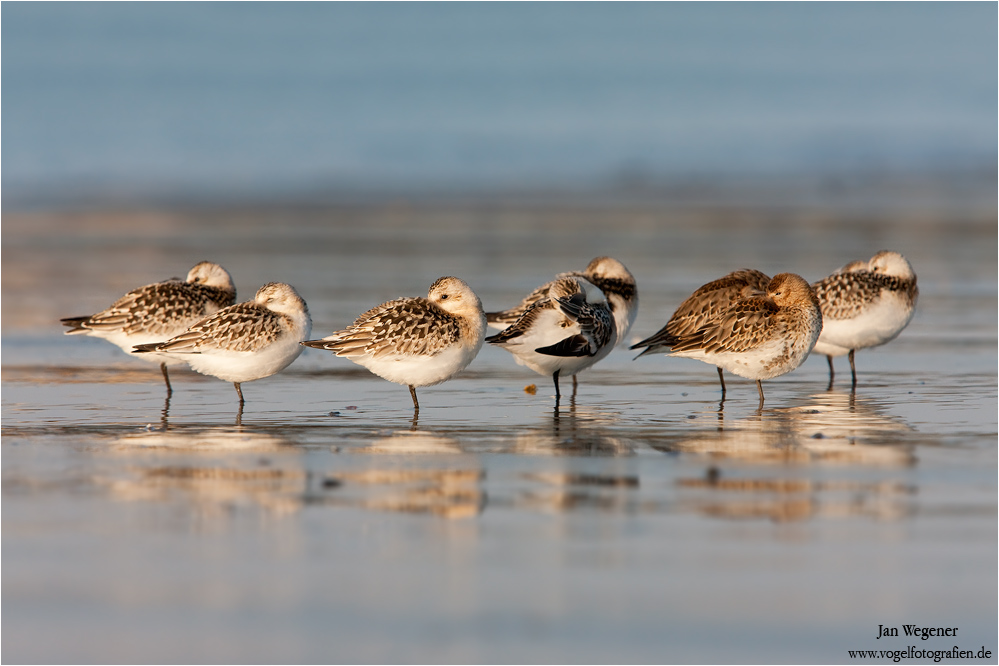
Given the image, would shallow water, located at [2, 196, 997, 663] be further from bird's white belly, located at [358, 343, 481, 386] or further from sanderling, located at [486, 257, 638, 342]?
sanderling, located at [486, 257, 638, 342]

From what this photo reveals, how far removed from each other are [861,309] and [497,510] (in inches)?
233

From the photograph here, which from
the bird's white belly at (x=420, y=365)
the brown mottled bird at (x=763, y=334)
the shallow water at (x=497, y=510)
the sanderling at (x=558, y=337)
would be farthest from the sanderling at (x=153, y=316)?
the brown mottled bird at (x=763, y=334)

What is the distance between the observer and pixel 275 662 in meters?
5.14

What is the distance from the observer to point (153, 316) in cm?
1134

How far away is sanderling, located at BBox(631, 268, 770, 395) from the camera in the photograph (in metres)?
11.1

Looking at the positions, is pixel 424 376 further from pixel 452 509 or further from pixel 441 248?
pixel 441 248

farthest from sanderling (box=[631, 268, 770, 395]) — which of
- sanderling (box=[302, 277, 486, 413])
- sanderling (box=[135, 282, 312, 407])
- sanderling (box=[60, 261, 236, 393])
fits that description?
sanderling (box=[60, 261, 236, 393])

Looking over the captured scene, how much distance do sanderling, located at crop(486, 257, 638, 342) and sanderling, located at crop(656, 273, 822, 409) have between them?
1.47 meters

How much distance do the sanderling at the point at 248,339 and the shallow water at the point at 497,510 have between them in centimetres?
36

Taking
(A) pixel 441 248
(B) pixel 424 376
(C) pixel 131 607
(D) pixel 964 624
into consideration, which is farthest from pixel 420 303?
(A) pixel 441 248

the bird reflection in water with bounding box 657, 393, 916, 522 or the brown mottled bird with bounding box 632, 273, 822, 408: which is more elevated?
the brown mottled bird with bounding box 632, 273, 822, 408

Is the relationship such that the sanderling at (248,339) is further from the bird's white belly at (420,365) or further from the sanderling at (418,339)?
the bird's white belly at (420,365)

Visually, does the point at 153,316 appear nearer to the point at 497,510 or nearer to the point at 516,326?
the point at 516,326

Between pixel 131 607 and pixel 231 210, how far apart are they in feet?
86.8
